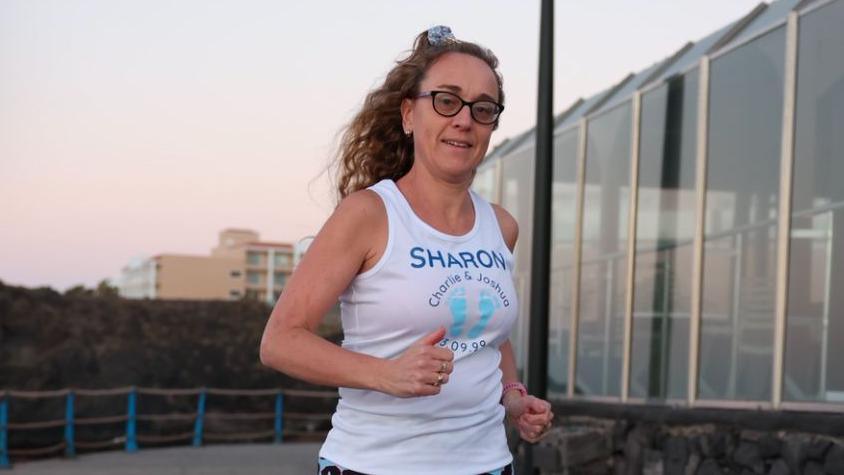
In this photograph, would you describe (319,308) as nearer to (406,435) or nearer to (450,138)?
(406,435)

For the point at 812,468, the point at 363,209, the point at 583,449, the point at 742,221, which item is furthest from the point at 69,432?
the point at 363,209

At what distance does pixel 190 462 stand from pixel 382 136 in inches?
523

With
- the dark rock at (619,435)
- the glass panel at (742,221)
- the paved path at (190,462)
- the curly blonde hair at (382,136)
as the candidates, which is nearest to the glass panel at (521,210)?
the paved path at (190,462)

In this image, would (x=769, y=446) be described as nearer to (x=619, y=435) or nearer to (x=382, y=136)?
(x=619, y=435)

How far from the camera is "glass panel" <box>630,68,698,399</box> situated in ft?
28.2

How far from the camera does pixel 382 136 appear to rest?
107 inches

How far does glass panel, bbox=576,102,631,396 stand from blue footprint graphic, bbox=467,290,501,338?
766 centimetres

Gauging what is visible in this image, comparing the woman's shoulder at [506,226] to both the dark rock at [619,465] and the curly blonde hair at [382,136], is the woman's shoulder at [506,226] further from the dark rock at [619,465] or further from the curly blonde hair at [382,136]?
the dark rock at [619,465]

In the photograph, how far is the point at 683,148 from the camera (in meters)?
8.75

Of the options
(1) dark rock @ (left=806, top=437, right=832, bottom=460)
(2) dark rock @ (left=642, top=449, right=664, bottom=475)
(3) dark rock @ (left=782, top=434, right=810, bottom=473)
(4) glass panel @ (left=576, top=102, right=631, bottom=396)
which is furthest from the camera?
(4) glass panel @ (left=576, top=102, right=631, bottom=396)

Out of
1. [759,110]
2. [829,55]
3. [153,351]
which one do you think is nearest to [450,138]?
[829,55]

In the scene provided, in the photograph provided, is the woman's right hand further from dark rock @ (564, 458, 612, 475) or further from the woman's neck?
dark rock @ (564, 458, 612, 475)

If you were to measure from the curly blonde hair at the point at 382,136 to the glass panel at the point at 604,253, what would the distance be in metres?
7.33

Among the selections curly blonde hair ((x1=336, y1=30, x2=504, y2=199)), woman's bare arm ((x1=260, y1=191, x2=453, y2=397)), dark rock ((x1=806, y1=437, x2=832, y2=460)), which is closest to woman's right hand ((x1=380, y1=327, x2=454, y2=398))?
woman's bare arm ((x1=260, y1=191, x2=453, y2=397))
